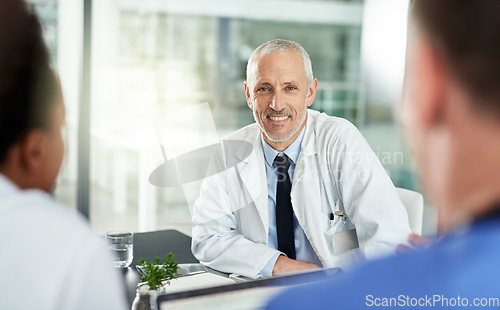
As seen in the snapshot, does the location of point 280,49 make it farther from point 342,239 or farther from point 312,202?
point 342,239

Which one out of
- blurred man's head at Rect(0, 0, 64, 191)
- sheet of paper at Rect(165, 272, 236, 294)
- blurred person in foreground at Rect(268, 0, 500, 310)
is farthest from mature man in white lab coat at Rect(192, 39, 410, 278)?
blurred person in foreground at Rect(268, 0, 500, 310)

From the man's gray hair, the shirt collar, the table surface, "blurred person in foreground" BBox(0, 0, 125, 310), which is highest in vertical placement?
the man's gray hair

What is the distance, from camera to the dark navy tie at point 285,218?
2.21 meters

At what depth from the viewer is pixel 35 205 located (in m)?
0.61

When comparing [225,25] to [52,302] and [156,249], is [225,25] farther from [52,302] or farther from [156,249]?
[52,302]

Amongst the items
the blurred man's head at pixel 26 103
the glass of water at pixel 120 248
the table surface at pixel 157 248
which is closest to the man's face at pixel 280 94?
the table surface at pixel 157 248

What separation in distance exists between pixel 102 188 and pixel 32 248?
4241 mm

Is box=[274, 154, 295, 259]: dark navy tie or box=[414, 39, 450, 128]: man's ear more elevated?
box=[414, 39, 450, 128]: man's ear

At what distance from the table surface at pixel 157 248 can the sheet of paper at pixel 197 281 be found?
164 millimetres

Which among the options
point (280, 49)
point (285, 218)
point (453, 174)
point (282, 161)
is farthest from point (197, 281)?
point (453, 174)

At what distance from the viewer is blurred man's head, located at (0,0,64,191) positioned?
0.63 meters

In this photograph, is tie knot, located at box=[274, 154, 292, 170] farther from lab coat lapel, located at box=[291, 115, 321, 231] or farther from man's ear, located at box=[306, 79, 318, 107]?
man's ear, located at box=[306, 79, 318, 107]

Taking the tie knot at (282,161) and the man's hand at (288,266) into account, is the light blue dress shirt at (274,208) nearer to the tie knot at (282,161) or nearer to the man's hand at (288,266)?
the tie knot at (282,161)

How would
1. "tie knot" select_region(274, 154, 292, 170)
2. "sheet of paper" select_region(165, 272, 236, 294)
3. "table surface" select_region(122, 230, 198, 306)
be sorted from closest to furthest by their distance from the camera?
"sheet of paper" select_region(165, 272, 236, 294) < "table surface" select_region(122, 230, 198, 306) < "tie knot" select_region(274, 154, 292, 170)
